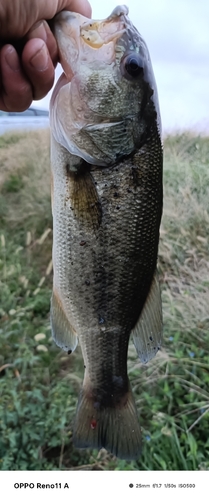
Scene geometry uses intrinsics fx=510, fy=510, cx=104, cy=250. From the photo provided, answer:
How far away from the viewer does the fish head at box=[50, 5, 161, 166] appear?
1.94 ft

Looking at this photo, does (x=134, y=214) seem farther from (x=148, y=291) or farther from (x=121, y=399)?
(x=121, y=399)

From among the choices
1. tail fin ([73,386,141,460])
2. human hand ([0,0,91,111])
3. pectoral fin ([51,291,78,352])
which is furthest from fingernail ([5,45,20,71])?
tail fin ([73,386,141,460])

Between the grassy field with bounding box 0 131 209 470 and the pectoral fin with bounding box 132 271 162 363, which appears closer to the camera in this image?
the pectoral fin with bounding box 132 271 162 363

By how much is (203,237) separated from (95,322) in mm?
556

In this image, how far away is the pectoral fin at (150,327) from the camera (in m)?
0.70

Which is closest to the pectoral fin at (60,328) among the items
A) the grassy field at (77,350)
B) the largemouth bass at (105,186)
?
the largemouth bass at (105,186)

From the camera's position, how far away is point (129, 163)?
2.04ft

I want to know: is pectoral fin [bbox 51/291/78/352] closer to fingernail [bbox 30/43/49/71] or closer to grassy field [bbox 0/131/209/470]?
fingernail [bbox 30/43/49/71]

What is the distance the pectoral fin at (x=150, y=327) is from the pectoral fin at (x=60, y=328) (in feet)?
0.29

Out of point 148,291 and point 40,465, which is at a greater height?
point 148,291

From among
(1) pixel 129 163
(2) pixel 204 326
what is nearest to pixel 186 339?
(2) pixel 204 326

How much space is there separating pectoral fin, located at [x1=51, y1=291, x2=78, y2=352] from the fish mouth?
297 millimetres

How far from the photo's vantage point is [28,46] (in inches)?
24.5
